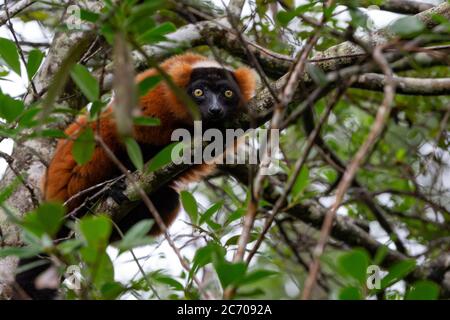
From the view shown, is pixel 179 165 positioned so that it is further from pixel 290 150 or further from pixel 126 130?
pixel 290 150

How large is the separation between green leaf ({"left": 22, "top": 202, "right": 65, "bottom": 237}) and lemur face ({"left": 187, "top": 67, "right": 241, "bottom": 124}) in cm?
316

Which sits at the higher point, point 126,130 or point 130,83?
point 130,83

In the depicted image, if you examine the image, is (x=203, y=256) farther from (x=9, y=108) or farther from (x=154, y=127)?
(x=154, y=127)

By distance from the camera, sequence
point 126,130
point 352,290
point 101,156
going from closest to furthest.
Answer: point 126,130
point 352,290
point 101,156

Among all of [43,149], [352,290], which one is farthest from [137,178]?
[352,290]

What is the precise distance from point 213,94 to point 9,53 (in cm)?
261

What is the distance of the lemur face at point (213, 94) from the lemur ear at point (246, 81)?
0.38m

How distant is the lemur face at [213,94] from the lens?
512 centimetres

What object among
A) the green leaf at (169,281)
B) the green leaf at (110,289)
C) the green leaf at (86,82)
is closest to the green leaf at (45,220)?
the green leaf at (110,289)

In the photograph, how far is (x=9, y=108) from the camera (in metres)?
3.04

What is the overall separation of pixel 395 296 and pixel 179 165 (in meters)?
1.92

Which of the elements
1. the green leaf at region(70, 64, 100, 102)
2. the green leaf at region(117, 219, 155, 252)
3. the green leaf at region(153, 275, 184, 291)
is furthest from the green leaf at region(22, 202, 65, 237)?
the green leaf at region(153, 275, 184, 291)
